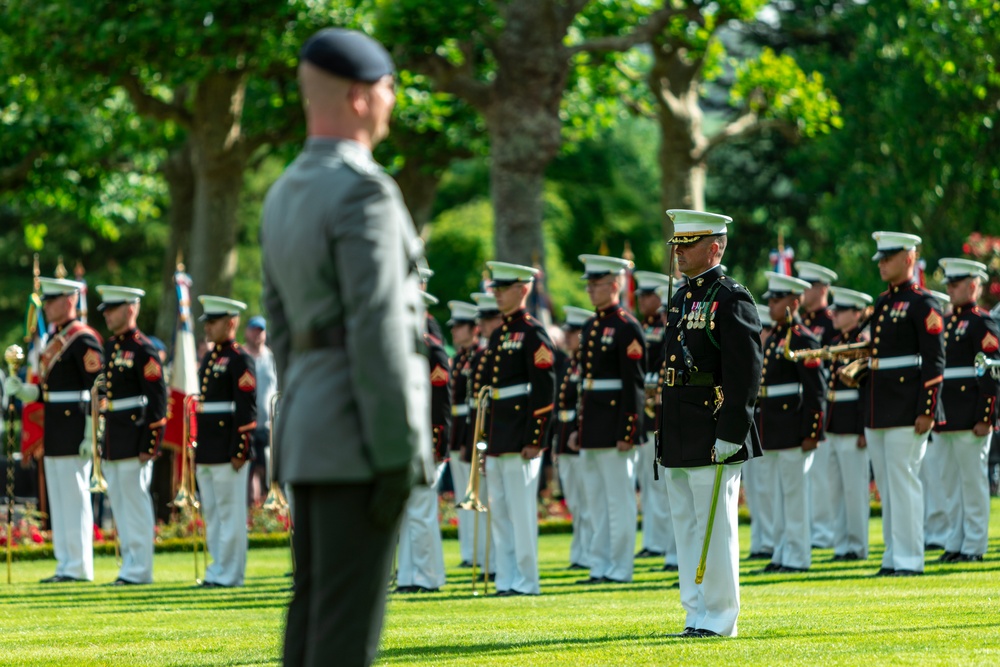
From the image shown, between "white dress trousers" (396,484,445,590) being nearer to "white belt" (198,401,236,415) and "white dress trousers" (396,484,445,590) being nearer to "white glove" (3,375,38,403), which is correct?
"white belt" (198,401,236,415)

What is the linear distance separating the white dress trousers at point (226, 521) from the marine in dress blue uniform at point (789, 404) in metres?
4.34

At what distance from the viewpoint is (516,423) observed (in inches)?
480

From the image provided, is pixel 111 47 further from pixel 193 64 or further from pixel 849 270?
pixel 849 270

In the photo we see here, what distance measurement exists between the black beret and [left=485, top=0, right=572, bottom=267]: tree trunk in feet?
55.4

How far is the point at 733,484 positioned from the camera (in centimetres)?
878

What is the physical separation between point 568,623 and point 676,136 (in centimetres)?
2026

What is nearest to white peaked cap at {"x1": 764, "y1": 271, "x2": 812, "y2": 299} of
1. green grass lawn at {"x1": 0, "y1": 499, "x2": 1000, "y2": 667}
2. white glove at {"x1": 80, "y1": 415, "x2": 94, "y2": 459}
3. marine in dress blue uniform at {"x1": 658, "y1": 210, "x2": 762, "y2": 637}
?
green grass lawn at {"x1": 0, "y1": 499, "x2": 1000, "y2": 667}

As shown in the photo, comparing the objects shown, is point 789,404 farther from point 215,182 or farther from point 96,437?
point 215,182

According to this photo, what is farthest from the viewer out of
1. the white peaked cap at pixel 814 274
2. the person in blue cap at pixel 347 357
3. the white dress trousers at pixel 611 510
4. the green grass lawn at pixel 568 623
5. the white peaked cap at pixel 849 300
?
the white peaked cap at pixel 814 274

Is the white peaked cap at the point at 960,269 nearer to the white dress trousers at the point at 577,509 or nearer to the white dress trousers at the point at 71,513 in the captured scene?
the white dress trousers at the point at 577,509

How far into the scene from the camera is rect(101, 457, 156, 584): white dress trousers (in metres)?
13.9

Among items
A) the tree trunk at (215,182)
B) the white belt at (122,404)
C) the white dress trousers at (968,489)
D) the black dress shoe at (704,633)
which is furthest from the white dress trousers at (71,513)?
the tree trunk at (215,182)

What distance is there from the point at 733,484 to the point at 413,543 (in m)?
4.57

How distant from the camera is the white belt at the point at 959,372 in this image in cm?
1360
